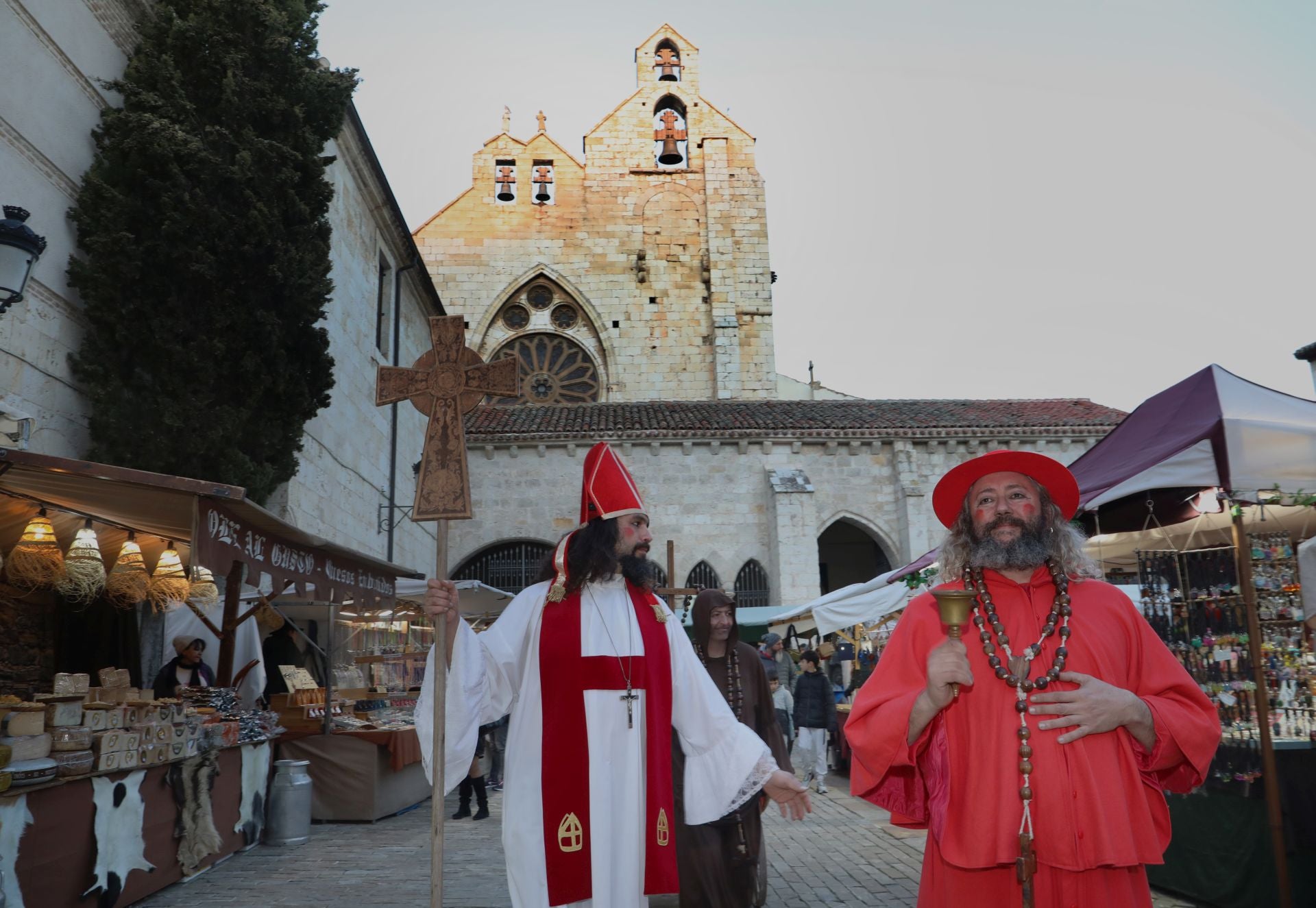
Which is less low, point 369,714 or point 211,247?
point 211,247

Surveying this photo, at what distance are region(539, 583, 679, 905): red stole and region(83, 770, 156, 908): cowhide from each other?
3.72 metres

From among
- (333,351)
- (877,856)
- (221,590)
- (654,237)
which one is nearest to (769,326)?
(654,237)

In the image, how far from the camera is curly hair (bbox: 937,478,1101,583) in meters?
2.90

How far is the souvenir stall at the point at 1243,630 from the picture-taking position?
529cm

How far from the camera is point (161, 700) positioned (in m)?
6.93

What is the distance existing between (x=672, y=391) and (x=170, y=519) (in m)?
21.9

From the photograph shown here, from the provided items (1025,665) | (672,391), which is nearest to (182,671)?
(1025,665)

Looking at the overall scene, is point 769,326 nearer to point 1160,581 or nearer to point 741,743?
point 1160,581

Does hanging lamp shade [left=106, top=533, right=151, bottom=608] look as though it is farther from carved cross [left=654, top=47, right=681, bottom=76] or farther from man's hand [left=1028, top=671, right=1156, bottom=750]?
carved cross [left=654, top=47, right=681, bottom=76]

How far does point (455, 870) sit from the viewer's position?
23.9 ft

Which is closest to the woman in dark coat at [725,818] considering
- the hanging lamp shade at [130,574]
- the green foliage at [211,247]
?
the hanging lamp shade at [130,574]

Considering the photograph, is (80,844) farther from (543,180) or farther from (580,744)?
(543,180)

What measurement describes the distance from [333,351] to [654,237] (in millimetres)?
17338

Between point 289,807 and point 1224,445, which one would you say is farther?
point 289,807
